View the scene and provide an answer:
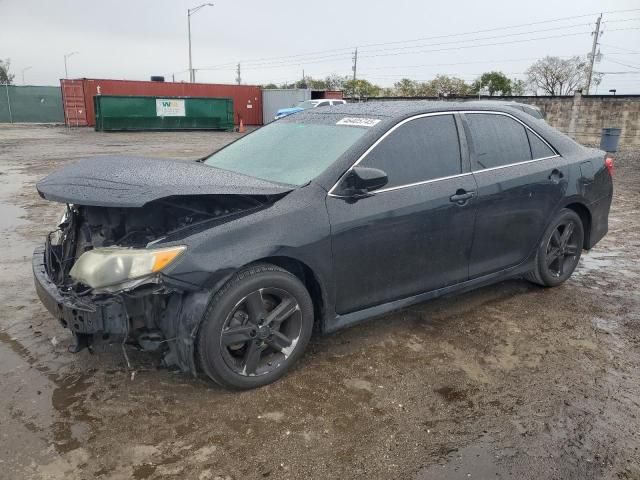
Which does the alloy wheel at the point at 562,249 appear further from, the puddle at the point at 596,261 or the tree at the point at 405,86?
the tree at the point at 405,86

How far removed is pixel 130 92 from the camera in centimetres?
3334

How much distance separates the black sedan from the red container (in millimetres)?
31842

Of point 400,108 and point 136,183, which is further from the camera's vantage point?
point 400,108

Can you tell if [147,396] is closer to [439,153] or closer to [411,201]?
[411,201]

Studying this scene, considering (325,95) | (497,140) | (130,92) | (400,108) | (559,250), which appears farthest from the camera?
(325,95)

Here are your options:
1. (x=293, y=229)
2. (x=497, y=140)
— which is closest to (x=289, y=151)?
(x=293, y=229)

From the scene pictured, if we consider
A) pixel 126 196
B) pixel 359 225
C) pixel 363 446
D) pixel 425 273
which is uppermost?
pixel 126 196

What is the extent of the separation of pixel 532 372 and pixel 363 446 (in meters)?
1.39

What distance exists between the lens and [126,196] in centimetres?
279

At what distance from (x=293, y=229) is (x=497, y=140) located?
2.07 metres

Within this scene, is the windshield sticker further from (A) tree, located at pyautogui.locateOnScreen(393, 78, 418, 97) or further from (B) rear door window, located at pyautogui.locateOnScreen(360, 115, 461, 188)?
(A) tree, located at pyautogui.locateOnScreen(393, 78, 418, 97)

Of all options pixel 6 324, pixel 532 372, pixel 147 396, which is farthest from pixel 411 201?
pixel 6 324

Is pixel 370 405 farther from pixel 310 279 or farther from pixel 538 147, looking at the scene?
pixel 538 147

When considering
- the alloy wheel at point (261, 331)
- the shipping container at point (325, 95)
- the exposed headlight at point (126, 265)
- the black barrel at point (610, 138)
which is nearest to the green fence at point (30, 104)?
the shipping container at point (325, 95)
